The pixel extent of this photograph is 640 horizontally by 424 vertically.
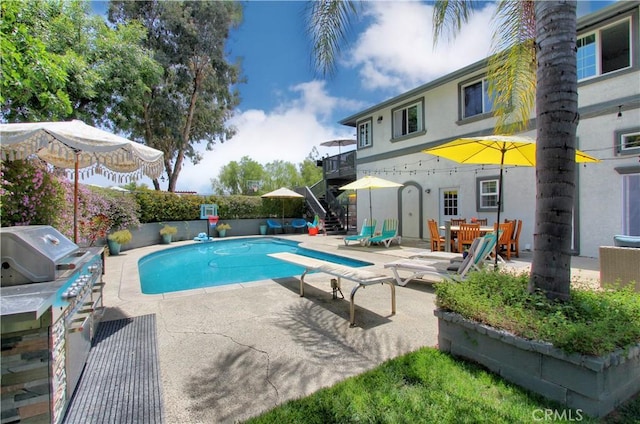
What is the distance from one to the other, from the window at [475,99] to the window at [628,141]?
4028 mm

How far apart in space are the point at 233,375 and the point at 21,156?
4.36 metres

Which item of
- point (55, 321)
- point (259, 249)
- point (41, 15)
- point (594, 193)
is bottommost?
point (259, 249)

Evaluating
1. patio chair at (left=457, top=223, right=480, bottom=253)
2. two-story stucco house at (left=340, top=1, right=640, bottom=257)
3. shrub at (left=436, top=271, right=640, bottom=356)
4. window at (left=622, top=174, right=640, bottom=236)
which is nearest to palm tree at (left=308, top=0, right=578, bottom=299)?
shrub at (left=436, top=271, right=640, bottom=356)

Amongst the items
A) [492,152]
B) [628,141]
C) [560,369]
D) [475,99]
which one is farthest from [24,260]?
[475,99]

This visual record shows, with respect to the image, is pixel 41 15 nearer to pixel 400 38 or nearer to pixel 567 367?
pixel 400 38

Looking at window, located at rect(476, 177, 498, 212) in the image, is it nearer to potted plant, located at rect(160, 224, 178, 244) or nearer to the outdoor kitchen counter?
the outdoor kitchen counter

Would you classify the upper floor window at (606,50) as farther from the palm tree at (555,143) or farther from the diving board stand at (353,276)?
the diving board stand at (353,276)

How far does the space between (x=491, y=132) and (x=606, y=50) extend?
3.58 m

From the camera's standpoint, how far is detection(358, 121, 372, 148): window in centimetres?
1725

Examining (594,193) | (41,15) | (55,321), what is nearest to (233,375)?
(55,321)

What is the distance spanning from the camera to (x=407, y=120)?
49.7 feet

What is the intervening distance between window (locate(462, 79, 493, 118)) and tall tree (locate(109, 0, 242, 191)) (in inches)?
635

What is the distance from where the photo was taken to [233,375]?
116 inches

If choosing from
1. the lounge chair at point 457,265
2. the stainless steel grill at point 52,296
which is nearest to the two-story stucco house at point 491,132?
the lounge chair at point 457,265
